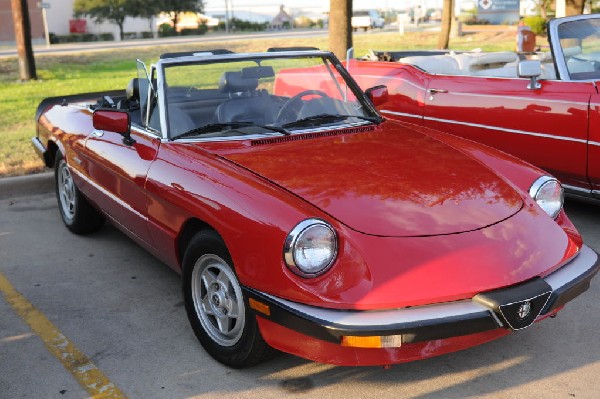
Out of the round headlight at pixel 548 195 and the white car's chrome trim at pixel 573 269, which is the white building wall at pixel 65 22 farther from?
the white car's chrome trim at pixel 573 269

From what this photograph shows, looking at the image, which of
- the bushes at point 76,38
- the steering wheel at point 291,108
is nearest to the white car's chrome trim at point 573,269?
the steering wheel at point 291,108

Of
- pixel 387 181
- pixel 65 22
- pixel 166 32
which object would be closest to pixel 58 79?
pixel 387 181

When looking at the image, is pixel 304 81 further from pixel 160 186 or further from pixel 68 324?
pixel 68 324

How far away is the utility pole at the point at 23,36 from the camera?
14445 millimetres

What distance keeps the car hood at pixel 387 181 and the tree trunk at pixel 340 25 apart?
22.1 ft

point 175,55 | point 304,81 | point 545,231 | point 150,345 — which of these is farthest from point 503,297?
point 175,55

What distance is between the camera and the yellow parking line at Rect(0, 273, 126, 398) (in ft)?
10.5

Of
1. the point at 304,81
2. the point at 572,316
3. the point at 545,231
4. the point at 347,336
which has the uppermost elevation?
the point at 304,81

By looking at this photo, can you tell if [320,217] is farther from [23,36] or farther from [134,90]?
[23,36]

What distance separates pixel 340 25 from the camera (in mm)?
10438

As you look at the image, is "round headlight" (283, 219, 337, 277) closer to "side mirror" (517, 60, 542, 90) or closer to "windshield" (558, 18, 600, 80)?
"side mirror" (517, 60, 542, 90)

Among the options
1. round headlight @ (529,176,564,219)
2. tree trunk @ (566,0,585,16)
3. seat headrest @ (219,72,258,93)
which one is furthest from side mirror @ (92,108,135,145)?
tree trunk @ (566,0,585,16)

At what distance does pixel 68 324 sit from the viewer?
3.89 m

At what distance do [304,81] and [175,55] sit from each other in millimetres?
841
